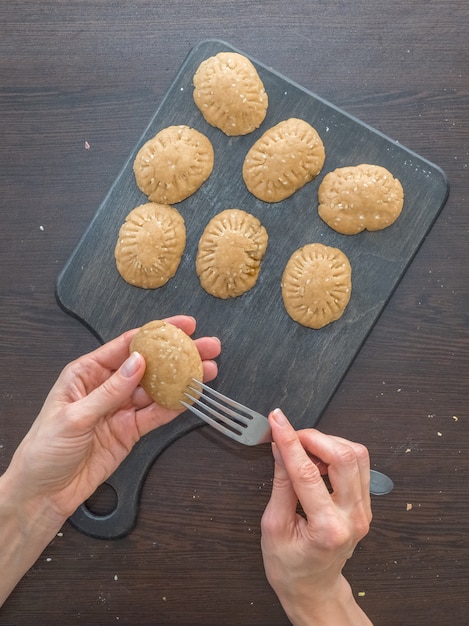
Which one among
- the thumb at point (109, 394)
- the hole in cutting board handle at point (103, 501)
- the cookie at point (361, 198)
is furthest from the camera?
the hole in cutting board handle at point (103, 501)

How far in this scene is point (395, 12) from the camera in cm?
180

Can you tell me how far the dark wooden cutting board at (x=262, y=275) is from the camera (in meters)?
1.70

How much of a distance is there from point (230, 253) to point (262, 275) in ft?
0.44

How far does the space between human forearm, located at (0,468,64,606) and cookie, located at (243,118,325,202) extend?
109 cm

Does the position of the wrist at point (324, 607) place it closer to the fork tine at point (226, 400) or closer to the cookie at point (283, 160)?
the fork tine at point (226, 400)

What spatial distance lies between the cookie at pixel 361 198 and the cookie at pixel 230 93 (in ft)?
0.99

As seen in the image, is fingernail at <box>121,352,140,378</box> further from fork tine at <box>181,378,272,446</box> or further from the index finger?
the index finger

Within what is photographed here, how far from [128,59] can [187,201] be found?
516 mm

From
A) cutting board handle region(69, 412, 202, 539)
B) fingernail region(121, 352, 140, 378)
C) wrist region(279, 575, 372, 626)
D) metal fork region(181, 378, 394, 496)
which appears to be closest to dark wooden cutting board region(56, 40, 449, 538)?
cutting board handle region(69, 412, 202, 539)

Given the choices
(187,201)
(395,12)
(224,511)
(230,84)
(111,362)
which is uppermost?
(395,12)

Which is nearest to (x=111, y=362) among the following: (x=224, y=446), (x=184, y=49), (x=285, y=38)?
(x=224, y=446)

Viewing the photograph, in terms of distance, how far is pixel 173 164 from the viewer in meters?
1.67

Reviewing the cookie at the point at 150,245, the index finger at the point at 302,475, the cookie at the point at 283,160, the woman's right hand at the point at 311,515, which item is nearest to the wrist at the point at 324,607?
the woman's right hand at the point at 311,515

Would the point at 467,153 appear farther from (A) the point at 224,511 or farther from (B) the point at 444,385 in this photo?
(A) the point at 224,511
